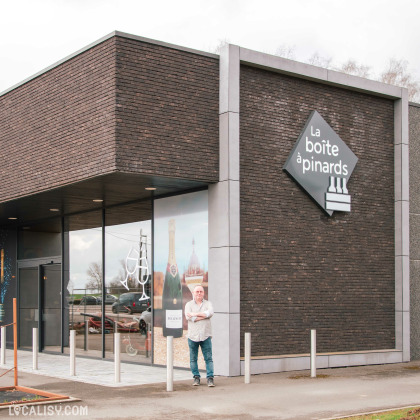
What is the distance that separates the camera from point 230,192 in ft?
46.9

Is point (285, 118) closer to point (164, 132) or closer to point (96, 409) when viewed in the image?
point (164, 132)

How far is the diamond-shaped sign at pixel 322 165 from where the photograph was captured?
15656 millimetres

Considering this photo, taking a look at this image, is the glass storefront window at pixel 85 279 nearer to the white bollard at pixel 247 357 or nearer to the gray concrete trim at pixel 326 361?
the gray concrete trim at pixel 326 361

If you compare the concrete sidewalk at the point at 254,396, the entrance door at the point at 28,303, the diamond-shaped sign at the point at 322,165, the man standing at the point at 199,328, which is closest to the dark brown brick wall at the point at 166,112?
the diamond-shaped sign at the point at 322,165

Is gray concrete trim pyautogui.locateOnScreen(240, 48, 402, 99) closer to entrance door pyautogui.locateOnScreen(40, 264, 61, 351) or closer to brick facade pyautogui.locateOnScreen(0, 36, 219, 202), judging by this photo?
brick facade pyautogui.locateOnScreen(0, 36, 219, 202)

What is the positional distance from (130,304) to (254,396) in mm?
6139

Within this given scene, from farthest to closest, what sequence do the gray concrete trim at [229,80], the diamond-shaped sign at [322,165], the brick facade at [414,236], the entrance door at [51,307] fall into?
the entrance door at [51,307] → the brick facade at [414,236] → the diamond-shaped sign at [322,165] → the gray concrete trim at [229,80]

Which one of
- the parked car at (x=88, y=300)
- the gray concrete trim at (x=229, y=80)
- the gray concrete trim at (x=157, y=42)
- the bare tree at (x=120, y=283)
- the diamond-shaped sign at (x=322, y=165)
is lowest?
the parked car at (x=88, y=300)

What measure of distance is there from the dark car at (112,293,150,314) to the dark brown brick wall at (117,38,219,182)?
3.77 m

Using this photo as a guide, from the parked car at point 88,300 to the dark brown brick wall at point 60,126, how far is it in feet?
11.3

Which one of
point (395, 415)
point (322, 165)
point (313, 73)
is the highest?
point (313, 73)

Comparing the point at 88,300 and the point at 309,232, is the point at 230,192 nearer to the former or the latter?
the point at 309,232

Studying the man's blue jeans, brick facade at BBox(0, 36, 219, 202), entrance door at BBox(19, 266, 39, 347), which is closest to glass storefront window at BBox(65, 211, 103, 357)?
entrance door at BBox(19, 266, 39, 347)

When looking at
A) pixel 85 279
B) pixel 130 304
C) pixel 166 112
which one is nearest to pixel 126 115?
pixel 166 112
